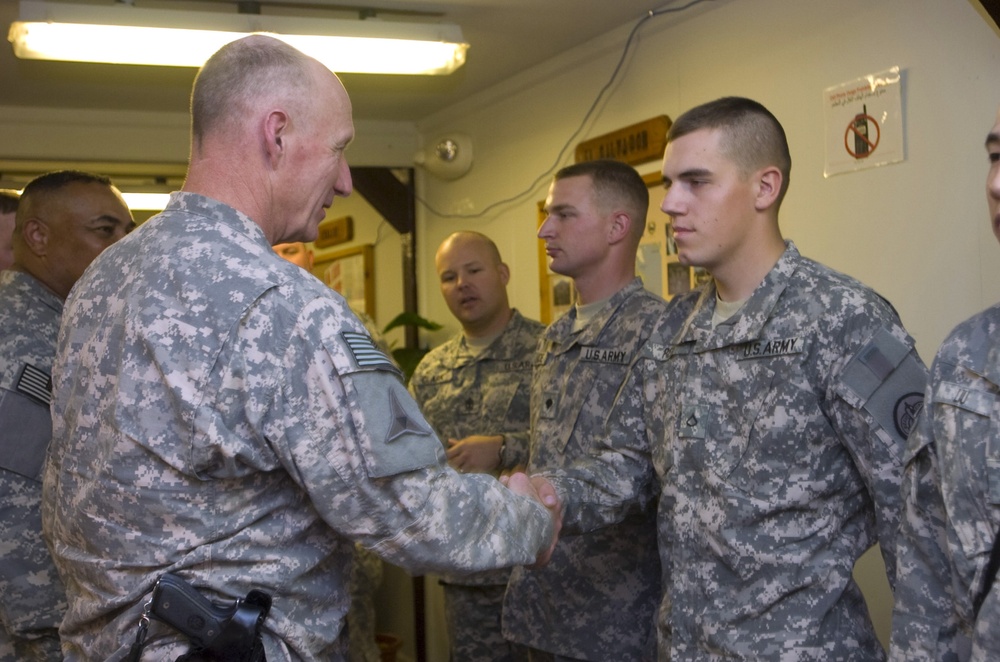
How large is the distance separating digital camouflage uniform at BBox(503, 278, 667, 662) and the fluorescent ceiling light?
1367mm

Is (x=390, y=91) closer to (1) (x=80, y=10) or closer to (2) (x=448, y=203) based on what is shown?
(2) (x=448, y=203)

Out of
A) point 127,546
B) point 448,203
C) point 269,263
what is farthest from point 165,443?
point 448,203

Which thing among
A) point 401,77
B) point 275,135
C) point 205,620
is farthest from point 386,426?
point 401,77

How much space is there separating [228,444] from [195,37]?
7.89 ft

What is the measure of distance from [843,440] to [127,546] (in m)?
1.31

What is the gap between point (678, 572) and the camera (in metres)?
2.07

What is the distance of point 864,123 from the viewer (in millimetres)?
2988

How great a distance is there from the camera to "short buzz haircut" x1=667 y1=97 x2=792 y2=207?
7.16ft

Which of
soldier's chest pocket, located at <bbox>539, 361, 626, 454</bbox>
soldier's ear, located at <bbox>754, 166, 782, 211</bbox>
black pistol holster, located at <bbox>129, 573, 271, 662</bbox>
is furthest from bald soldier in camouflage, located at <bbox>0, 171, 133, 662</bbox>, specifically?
soldier's ear, located at <bbox>754, 166, 782, 211</bbox>

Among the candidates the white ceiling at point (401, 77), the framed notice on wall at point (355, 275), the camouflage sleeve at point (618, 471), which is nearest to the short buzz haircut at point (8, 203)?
the white ceiling at point (401, 77)

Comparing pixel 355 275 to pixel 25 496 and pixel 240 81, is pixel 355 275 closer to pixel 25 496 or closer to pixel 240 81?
pixel 25 496

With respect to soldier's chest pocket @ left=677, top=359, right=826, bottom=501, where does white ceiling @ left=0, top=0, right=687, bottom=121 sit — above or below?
above

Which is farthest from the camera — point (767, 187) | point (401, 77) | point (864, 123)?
point (401, 77)

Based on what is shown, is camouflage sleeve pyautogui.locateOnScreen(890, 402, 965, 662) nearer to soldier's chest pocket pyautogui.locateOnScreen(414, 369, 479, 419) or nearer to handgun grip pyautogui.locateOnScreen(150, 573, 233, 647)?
handgun grip pyautogui.locateOnScreen(150, 573, 233, 647)
